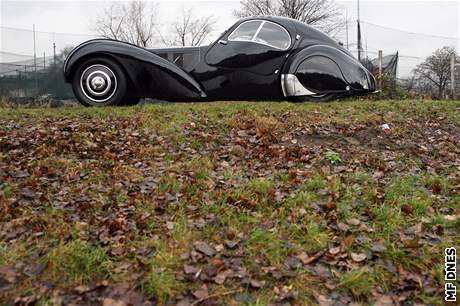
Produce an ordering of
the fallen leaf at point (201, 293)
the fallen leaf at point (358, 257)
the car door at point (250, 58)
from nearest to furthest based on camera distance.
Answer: the fallen leaf at point (201, 293) → the fallen leaf at point (358, 257) → the car door at point (250, 58)

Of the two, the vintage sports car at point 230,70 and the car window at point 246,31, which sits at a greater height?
the car window at point 246,31

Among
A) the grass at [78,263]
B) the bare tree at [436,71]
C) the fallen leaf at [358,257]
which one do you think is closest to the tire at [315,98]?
the fallen leaf at [358,257]

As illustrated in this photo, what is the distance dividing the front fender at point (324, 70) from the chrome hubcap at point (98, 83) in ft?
9.25

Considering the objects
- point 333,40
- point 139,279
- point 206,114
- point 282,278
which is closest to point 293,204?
point 282,278

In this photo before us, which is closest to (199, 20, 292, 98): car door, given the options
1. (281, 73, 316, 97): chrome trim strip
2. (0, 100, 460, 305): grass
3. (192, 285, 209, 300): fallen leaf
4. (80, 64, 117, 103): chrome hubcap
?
(281, 73, 316, 97): chrome trim strip

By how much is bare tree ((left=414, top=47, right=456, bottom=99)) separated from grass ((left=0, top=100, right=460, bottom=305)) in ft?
33.4

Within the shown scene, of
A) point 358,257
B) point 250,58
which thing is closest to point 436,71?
point 250,58

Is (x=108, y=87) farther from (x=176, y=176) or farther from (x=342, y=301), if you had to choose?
(x=342, y=301)

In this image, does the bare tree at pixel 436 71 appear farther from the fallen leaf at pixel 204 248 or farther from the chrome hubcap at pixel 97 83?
the fallen leaf at pixel 204 248

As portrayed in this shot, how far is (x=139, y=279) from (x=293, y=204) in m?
1.45

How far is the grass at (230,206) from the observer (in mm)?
2529

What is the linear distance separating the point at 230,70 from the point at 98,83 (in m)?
2.16

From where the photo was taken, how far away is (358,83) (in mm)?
6961

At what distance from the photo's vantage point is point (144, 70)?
6.62 m
